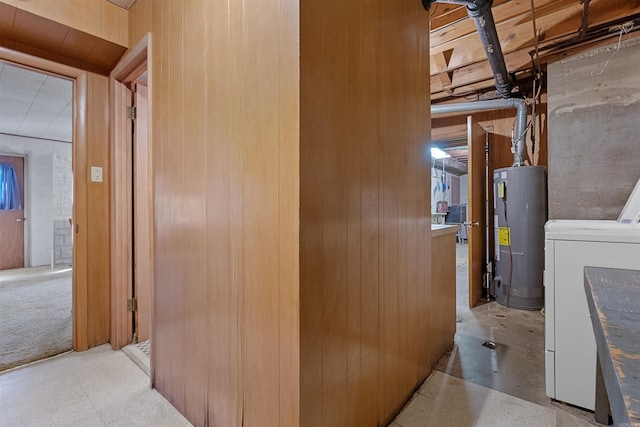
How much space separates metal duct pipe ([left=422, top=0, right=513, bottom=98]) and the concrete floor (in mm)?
2285

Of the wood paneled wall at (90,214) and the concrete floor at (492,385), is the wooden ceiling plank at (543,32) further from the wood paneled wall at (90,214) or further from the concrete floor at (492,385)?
the wood paneled wall at (90,214)

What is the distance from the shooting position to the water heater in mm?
3168

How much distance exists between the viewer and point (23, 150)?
5516mm

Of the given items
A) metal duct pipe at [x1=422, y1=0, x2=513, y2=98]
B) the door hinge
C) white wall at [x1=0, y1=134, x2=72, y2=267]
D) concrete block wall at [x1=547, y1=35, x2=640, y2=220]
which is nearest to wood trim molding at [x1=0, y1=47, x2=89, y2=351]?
the door hinge

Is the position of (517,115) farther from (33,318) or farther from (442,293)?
(33,318)

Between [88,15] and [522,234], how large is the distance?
4.12m

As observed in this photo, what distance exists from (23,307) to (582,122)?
5914mm

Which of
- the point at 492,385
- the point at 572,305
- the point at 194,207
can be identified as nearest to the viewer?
the point at 194,207

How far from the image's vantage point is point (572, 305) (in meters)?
1.60

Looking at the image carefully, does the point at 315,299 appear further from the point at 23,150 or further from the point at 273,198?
the point at 23,150

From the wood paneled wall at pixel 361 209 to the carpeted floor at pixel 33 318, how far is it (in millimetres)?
2301

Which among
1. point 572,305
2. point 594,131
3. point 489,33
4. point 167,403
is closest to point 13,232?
point 167,403

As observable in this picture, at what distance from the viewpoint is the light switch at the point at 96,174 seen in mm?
2268

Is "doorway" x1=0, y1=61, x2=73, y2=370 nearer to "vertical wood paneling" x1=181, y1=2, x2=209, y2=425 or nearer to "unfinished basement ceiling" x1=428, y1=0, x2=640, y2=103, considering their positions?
"vertical wood paneling" x1=181, y1=2, x2=209, y2=425
